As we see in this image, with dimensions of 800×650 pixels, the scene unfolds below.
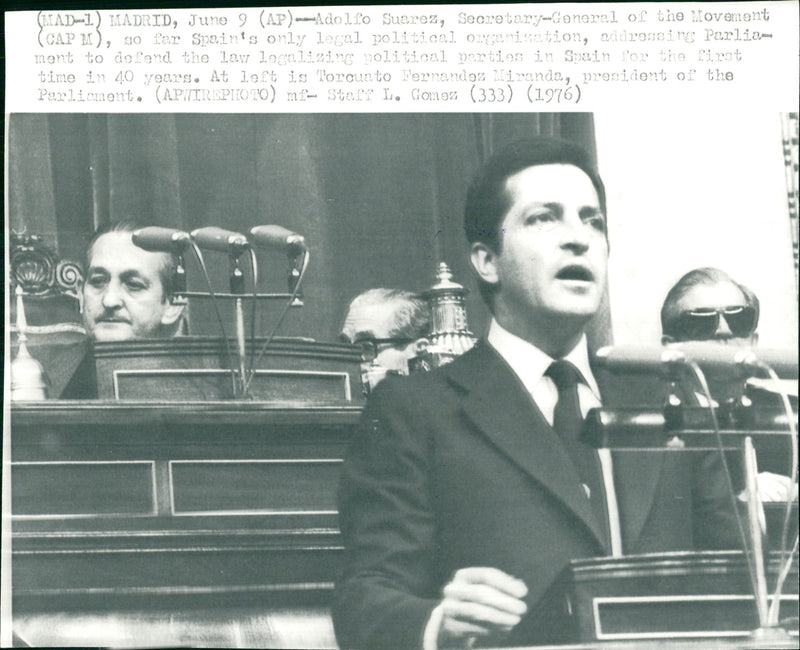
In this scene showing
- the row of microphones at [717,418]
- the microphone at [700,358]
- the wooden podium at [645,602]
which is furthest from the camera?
the microphone at [700,358]

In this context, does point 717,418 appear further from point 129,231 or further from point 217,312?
point 129,231

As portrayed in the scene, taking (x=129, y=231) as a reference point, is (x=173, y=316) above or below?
below

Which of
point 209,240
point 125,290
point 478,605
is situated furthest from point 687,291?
point 125,290

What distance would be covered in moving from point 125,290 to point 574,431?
182 centimetres

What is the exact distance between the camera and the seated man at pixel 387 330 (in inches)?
198

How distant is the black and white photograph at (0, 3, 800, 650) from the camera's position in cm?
480

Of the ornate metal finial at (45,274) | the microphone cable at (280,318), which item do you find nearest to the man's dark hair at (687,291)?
the microphone cable at (280,318)

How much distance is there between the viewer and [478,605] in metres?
4.77

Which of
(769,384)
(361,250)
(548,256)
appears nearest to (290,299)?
(361,250)

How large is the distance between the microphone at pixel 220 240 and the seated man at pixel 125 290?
0.14 m

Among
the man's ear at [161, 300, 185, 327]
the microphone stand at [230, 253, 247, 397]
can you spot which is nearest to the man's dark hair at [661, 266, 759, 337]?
the microphone stand at [230, 253, 247, 397]

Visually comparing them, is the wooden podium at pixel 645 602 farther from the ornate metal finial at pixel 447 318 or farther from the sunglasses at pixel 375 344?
the sunglasses at pixel 375 344

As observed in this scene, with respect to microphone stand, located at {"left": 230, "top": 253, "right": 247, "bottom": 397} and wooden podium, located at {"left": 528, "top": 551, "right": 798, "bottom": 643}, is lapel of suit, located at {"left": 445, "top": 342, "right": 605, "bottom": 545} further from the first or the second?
microphone stand, located at {"left": 230, "top": 253, "right": 247, "bottom": 397}

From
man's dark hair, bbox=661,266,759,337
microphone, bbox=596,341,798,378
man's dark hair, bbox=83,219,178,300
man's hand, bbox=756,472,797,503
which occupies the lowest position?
man's hand, bbox=756,472,797,503
